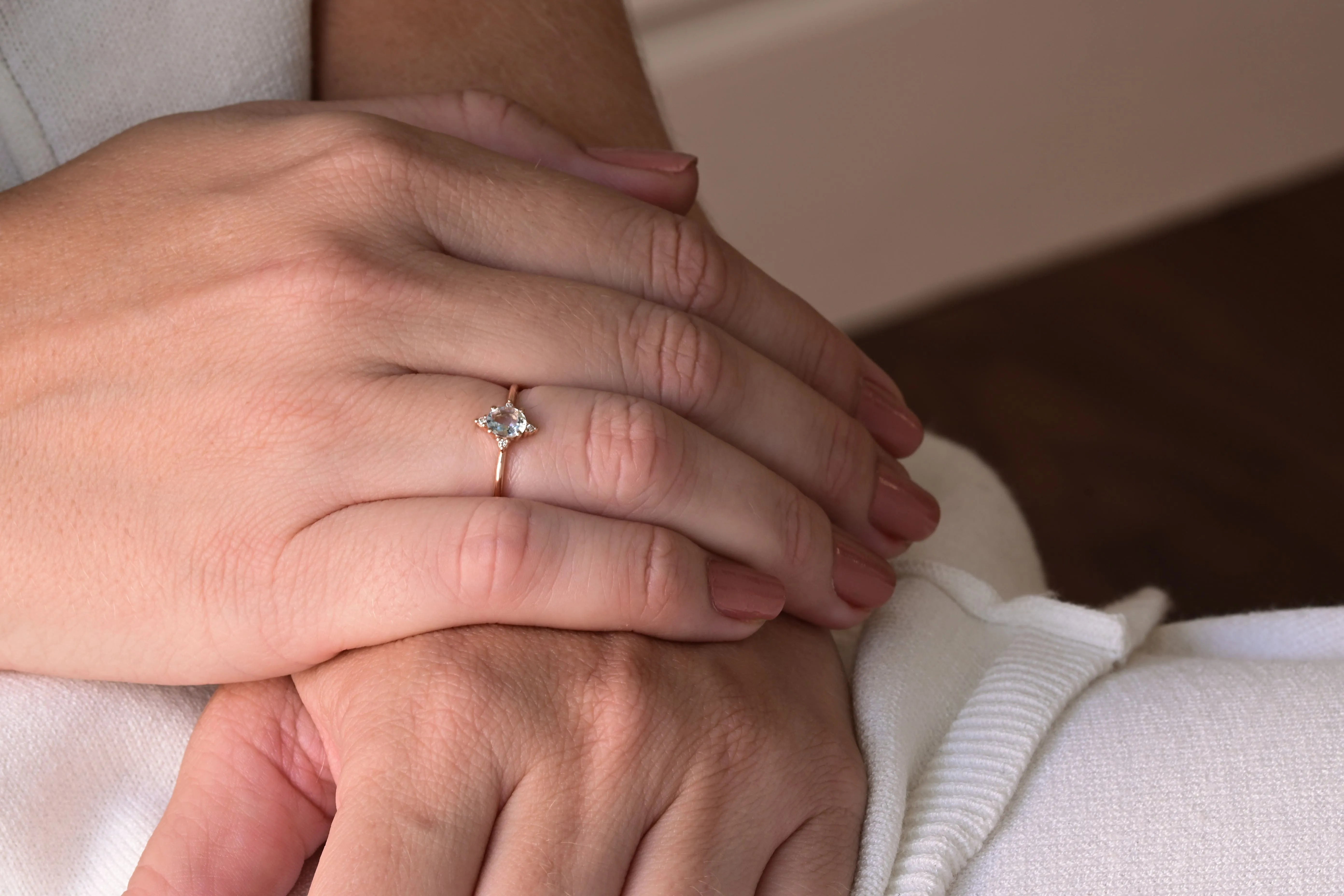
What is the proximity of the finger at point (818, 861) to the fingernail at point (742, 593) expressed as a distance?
0.11 m

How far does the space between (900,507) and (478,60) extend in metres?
0.43

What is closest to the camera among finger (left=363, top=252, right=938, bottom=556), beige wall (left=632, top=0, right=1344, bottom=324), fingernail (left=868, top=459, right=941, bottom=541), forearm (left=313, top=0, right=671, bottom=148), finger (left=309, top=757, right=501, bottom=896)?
finger (left=309, top=757, right=501, bottom=896)

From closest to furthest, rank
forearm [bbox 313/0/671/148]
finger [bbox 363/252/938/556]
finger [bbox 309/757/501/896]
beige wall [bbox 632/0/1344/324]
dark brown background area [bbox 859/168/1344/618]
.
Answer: finger [bbox 309/757/501/896], finger [bbox 363/252/938/556], forearm [bbox 313/0/671/148], dark brown background area [bbox 859/168/1344/618], beige wall [bbox 632/0/1344/324]

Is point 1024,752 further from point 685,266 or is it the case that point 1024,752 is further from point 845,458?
point 685,266

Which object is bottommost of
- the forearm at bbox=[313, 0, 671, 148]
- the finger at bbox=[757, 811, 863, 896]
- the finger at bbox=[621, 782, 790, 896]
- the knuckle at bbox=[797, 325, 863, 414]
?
the finger at bbox=[757, 811, 863, 896]

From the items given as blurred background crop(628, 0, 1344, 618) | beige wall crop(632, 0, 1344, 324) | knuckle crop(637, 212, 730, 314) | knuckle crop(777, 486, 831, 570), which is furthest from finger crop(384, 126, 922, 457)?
beige wall crop(632, 0, 1344, 324)

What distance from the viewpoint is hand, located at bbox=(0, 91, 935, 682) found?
60cm

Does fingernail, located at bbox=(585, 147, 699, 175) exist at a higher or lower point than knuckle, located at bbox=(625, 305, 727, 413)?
Result: higher

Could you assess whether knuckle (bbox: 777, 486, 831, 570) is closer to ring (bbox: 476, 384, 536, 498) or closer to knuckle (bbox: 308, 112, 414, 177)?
ring (bbox: 476, 384, 536, 498)

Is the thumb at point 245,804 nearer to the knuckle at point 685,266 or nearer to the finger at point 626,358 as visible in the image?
the finger at point 626,358

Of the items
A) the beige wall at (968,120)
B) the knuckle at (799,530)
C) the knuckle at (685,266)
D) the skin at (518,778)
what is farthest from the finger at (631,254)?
the beige wall at (968,120)

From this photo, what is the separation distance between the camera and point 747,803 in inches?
22.9

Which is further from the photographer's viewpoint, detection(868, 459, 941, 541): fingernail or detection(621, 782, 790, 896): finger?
detection(868, 459, 941, 541): fingernail

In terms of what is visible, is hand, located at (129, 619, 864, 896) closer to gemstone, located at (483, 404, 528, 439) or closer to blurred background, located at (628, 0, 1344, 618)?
gemstone, located at (483, 404, 528, 439)
